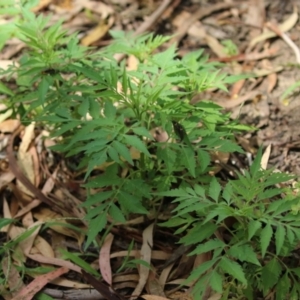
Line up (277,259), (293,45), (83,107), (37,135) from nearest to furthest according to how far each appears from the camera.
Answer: (277,259)
(83,107)
(37,135)
(293,45)

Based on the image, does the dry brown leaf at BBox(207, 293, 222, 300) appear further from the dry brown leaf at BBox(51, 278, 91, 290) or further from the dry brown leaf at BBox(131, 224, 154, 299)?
the dry brown leaf at BBox(51, 278, 91, 290)

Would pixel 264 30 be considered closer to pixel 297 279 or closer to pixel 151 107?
pixel 151 107

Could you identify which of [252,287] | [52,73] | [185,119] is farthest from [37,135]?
[252,287]

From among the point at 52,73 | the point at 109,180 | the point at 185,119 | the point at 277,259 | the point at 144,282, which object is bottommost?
the point at 144,282

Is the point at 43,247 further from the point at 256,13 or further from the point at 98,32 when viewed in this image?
the point at 256,13

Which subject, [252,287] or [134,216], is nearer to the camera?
[252,287]

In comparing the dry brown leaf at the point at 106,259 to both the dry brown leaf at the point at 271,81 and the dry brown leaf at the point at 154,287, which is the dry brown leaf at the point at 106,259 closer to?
the dry brown leaf at the point at 154,287
